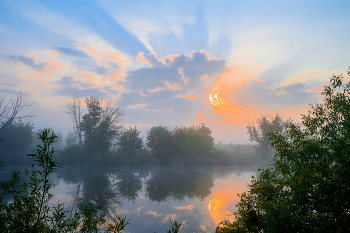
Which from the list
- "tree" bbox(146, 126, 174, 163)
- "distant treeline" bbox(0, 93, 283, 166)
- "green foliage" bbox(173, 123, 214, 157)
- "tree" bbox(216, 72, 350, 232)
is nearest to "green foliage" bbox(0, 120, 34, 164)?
"distant treeline" bbox(0, 93, 283, 166)

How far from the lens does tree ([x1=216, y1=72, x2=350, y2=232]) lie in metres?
5.05

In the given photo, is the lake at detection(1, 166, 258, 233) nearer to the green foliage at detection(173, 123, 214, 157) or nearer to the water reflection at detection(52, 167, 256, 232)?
the water reflection at detection(52, 167, 256, 232)

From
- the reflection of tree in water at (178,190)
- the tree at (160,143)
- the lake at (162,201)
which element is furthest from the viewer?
the tree at (160,143)

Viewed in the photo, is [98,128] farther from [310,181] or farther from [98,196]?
[310,181]

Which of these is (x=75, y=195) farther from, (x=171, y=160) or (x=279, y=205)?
(x=171, y=160)

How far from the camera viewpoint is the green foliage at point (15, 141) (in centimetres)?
3653

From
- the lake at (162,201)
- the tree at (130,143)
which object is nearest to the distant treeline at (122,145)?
the tree at (130,143)

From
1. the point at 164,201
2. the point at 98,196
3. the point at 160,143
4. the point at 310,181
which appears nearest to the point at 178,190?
the point at 164,201

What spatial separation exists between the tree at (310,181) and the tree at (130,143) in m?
36.2

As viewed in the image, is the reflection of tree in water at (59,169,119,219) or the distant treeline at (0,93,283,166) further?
the distant treeline at (0,93,283,166)

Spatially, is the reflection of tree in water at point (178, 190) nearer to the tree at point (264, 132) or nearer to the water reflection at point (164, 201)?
the water reflection at point (164, 201)

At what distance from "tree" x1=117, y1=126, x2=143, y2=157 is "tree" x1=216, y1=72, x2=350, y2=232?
36.2m

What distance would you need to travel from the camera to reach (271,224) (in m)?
5.27

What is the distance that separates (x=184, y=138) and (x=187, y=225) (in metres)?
31.5
